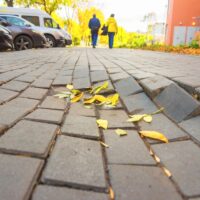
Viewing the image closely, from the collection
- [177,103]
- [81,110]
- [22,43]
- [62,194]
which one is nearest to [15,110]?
[81,110]

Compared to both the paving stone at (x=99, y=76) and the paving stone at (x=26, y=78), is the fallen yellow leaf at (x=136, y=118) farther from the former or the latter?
the paving stone at (x=26, y=78)

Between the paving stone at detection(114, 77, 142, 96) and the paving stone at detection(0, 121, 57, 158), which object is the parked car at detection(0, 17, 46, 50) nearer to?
the paving stone at detection(114, 77, 142, 96)

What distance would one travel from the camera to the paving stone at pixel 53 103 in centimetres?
262

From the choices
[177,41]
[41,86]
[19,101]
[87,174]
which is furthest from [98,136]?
[177,41]

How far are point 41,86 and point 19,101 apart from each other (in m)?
0.78

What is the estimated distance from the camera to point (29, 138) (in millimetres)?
1791

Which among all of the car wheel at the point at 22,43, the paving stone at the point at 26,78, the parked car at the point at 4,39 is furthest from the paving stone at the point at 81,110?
the car wheel at the point at 22,43

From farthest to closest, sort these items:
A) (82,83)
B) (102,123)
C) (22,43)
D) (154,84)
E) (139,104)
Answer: (22,43), (82,83), (154,84), (139,104), (102,123)

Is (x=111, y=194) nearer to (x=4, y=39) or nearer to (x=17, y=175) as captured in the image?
(x=17, y=175)

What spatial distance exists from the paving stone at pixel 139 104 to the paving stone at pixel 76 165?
844 millimetres

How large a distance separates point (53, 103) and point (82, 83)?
913mm

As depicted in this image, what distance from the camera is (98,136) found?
1.95m

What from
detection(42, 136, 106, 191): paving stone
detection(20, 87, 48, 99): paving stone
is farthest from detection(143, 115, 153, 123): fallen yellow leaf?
detection(20, 87, 48, 99): paving stone

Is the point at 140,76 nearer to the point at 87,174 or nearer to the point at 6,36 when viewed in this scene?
the point at 87,174
